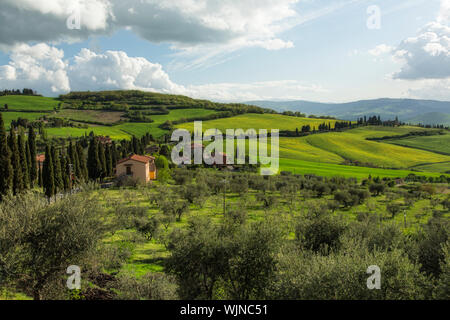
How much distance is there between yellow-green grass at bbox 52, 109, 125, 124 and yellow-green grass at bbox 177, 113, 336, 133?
3941 cm

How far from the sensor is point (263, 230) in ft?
59.2

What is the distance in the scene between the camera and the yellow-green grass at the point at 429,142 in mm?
121394

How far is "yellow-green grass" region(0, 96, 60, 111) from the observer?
513 ft

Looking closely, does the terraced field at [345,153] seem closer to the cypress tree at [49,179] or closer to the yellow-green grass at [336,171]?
the yellow-green grass at [336,171]

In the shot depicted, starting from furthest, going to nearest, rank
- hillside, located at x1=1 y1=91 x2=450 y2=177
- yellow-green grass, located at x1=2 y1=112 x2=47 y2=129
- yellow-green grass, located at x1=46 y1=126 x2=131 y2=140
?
1. yellow-green grass, located at x1=2 y1=112 x2=47 y2=129
2. yellow-green grass, located at x1=46 y1=126 x2=131 y2=140
3. hillside, located at x1=1 y1=91 x2=450 y2=177

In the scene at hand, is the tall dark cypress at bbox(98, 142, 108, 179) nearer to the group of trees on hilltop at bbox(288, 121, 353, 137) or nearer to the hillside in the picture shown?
the hillside

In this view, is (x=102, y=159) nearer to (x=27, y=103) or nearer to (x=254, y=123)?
(x=254, y=123)

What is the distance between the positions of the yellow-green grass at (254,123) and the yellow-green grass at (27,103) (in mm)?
81498

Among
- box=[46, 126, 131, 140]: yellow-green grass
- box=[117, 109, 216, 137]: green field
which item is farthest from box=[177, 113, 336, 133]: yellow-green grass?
box=[46, 126, 131, 140]: yellow-green grass

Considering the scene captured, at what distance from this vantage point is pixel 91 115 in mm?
157375

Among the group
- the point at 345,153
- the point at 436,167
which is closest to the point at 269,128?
the point at 345,153

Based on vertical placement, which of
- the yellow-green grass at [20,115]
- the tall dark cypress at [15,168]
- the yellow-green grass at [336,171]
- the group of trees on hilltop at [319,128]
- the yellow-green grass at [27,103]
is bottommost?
the yellow-green grass at [336,171]

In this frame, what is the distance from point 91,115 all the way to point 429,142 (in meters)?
164

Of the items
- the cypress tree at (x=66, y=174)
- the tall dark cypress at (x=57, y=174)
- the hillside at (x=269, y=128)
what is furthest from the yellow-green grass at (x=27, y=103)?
the tall dark cypress at (x=57, y=174)
